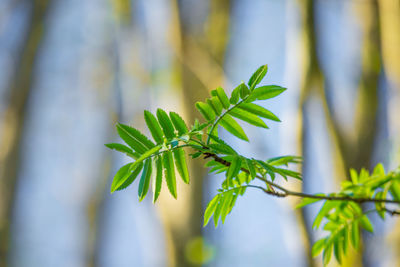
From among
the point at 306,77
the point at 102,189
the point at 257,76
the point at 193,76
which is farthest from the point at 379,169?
the point at 102,189

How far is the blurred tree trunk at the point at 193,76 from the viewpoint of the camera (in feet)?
5.99

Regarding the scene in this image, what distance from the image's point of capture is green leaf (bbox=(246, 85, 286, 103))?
0.30 meters

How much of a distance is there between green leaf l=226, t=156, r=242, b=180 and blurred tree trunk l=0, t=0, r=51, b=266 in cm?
254

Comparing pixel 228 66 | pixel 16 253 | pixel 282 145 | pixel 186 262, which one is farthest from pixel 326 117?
pixel 16 253

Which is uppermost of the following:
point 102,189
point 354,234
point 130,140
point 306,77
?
point 306,77

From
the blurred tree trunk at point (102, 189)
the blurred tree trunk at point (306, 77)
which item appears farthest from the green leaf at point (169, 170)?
the blurred tree trunk at point (102, 189)

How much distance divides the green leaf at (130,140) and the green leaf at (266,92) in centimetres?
10

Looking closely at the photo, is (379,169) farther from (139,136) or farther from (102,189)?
(102,189)

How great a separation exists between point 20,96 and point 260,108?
283 cm

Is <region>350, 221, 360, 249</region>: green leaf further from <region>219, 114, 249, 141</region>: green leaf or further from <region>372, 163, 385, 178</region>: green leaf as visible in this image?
<region>219, 114, 249, 141</region>: green leaf

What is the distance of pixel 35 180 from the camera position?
4.34 meters

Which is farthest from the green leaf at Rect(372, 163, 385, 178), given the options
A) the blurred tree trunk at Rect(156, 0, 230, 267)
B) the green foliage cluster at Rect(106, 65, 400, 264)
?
the blurred tree trunk at Rect(156, 0, 230, 267)

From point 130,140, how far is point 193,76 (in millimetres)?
1776

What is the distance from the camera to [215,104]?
31 cm
